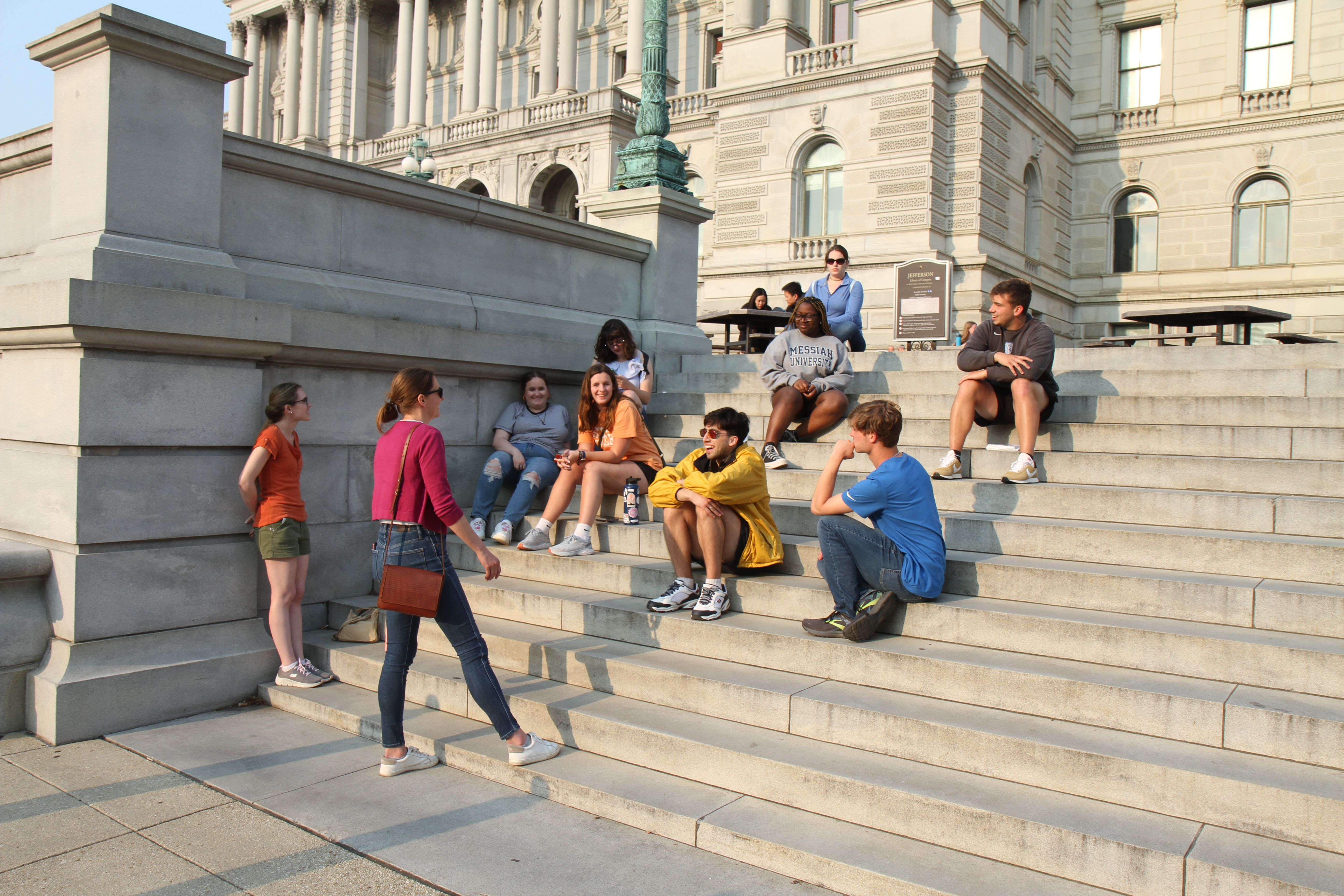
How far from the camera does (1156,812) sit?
3.55 meters

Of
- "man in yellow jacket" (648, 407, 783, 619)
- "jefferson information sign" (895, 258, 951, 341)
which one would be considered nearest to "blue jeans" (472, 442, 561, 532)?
"man in yellow jacket" (648, 407, 783, 619)

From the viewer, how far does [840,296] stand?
939 cm

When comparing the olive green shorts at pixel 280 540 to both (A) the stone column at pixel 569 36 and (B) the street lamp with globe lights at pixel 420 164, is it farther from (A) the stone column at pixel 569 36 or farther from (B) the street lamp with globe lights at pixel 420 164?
(A) the stone column at pixel 569 36

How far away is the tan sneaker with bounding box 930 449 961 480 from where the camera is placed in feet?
21.5

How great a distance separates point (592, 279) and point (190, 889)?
644 centimetres

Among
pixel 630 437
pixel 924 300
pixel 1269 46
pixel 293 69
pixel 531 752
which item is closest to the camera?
pixel 531 752

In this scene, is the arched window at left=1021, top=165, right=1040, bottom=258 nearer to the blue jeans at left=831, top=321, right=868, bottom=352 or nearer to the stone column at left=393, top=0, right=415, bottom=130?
the blue jeans at left=831, top=321, right=868, bottom=352

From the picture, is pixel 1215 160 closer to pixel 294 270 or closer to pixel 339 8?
pixel 294 270

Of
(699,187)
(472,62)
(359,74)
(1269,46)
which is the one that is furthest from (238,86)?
(1269,46)

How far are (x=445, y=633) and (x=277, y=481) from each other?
1.78 meters

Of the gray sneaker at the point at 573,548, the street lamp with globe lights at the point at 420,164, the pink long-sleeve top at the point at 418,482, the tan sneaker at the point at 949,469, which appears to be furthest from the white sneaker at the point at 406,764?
the street lamp with globe lights at the point at 420,164

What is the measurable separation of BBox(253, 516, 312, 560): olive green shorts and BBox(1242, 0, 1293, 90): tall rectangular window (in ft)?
98.3

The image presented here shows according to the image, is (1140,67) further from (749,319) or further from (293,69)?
(293,69)

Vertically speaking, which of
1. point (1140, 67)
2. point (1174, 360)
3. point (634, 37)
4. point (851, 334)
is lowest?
point (1174, 360)
